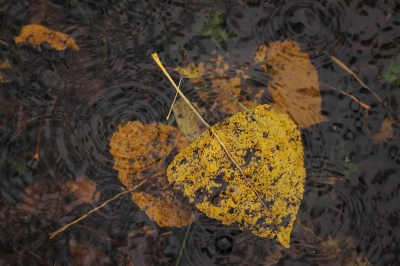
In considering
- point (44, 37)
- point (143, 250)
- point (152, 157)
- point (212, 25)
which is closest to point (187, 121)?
point (152, 157)

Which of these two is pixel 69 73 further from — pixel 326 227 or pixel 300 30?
pixel 326 227

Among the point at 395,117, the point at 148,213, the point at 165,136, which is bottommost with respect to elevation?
the point at 148,213

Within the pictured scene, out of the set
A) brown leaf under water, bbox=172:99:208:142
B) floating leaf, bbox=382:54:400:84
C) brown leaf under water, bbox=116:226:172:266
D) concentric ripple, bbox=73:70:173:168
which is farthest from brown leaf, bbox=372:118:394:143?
brown leaf under water, bbox=116:226:172:266

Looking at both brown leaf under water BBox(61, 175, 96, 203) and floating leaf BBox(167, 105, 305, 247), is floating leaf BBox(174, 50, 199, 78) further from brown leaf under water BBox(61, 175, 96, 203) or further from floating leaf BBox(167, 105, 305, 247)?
brown leaf under water BBox(61, 175, 96, 203)

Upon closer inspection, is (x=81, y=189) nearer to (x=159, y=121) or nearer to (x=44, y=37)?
(x=159, y=121)

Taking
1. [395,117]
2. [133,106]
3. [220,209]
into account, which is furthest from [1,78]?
[395,117]

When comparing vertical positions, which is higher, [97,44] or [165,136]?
[97,44]

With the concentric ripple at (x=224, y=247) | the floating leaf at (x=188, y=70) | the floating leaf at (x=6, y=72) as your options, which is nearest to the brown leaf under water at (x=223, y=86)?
the floating leaf at (x=188, y=70)
